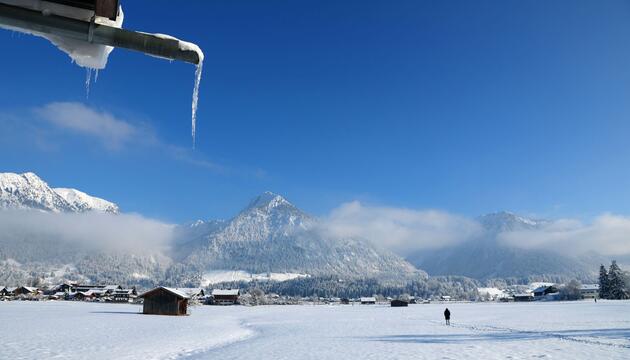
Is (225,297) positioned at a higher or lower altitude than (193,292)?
lower

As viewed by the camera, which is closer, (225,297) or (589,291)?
(225,297)

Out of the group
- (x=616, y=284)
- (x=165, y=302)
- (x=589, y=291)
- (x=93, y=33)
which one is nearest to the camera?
(x=93, y=33)

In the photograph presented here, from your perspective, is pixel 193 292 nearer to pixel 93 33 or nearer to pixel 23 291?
pixel 23 291

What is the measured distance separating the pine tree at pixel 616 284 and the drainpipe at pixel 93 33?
476 feet

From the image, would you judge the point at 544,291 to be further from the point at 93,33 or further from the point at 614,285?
the point at 93,33

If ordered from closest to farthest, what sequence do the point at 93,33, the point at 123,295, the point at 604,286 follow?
the point at 93,33
the point at 604,286
the point at 123,295

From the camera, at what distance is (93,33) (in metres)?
3.62

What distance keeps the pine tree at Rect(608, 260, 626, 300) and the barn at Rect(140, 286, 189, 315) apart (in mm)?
115095

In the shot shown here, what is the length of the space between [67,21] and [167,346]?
80.6 ft

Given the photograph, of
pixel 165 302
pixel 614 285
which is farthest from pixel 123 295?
pixel 614 285

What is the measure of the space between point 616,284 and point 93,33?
14674 centimetres

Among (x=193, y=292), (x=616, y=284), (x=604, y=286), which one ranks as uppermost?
(x=616, y=284)

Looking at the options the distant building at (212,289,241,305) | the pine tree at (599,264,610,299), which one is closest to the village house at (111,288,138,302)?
the distant building at (212,289,241,305)

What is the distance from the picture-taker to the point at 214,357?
20.9 metres
